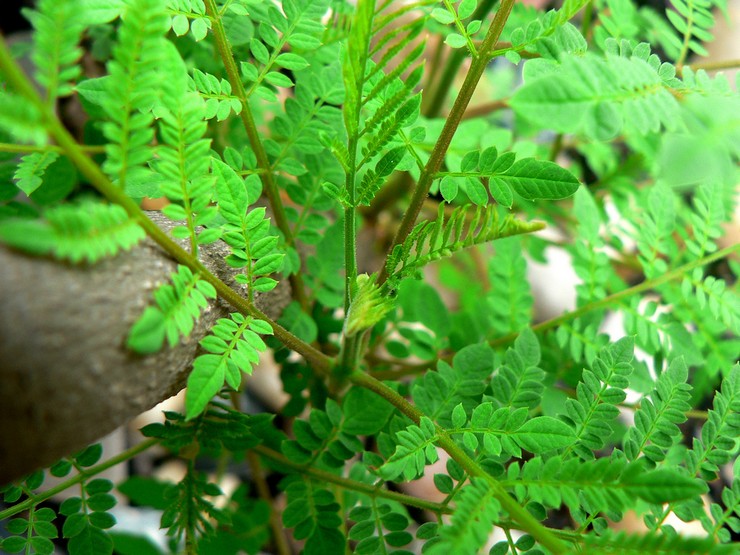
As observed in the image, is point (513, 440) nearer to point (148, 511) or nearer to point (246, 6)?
point (246, 6)

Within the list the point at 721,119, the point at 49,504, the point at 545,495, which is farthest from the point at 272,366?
the point at 721,119

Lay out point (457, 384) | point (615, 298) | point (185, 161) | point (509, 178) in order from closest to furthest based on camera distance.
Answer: point (185, 161) < point (509, 178) < point (457, 384) < point (615, 298)

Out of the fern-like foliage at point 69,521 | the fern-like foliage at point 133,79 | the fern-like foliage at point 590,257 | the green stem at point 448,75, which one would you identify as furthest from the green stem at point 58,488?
the green stem at point 448,75

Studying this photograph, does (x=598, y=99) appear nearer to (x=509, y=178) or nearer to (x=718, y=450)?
(x=509, y=178)

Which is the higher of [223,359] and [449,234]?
[449,234]

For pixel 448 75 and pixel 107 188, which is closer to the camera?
pixel 107 188

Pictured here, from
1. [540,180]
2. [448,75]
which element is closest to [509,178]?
[540,180]
